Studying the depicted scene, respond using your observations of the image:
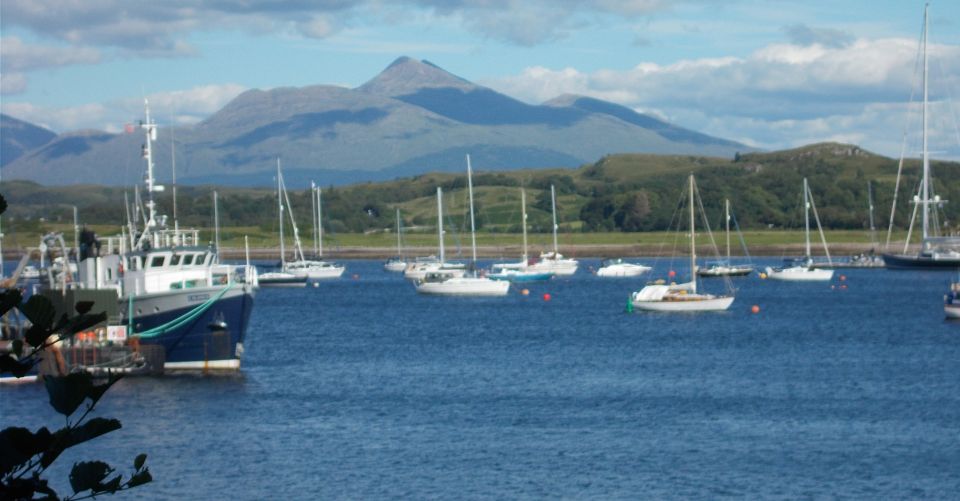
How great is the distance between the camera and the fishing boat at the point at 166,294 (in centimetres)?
4609

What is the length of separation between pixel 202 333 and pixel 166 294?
1861 millimetres

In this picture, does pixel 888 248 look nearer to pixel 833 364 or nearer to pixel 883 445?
pixel 833 364

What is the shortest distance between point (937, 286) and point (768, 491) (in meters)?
83.9

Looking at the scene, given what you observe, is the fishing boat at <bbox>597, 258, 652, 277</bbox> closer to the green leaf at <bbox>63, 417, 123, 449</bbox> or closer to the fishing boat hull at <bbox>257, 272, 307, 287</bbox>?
the fishing boat hull at <bbox>257, 272, 307, 287</bbox>

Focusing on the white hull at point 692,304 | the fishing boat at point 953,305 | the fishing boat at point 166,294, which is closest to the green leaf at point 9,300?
the fishing boat at point 166,294

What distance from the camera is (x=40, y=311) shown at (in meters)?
8.50

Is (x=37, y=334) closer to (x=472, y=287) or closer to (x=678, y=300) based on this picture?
(x=678, y=300)

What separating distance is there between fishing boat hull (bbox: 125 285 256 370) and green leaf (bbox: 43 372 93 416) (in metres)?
37.9

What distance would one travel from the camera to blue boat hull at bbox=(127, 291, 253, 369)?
152ft

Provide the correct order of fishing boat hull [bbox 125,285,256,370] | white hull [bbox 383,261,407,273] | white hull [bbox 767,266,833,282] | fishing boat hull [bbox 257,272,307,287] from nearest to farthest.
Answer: fishing boat hull [bbox 125,285,256,370] < white hull [bbox 767,266,833,282] < fishing boat hull [bbox 257,272,307,287] < white hull [bbox 383,261,407,273]

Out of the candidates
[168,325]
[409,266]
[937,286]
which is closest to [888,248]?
[937,286]

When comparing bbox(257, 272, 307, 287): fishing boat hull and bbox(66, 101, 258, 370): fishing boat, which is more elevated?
bbox(66, 101, 258, 370): fishing boat

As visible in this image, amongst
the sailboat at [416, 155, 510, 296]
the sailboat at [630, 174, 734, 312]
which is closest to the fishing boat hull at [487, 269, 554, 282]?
the sailboat at [416, 155, 510, 296]

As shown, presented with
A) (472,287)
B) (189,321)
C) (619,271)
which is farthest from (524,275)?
(189,321)
